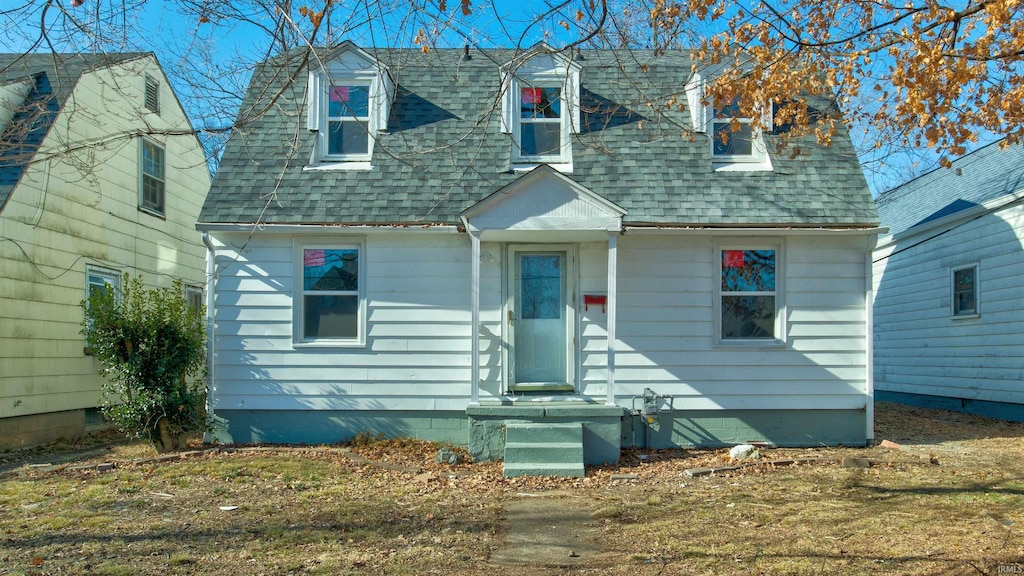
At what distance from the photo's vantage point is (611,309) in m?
10.4

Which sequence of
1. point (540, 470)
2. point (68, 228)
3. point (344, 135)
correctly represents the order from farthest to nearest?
1. point (68, 228)
2. point (344, 135)
3. point (540, 470)

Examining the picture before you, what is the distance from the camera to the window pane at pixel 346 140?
1192 centimetres

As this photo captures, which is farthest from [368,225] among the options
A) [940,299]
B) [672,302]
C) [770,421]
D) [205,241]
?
[940,299]

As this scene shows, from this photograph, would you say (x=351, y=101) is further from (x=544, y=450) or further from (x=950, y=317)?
(x=950, y=317)

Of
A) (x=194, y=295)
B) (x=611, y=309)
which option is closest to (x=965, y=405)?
(x=611, y=309)

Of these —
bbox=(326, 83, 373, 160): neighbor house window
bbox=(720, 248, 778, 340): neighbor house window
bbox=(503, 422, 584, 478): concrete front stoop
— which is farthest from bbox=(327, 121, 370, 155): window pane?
bbox=(720, 248, 778, 340): neighbor house window

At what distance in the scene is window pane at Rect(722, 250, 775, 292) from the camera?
11.3m

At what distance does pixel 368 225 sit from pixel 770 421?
235 inches

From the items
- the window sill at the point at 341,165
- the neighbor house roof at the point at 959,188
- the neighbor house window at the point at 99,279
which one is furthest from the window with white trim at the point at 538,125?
the neighbor house window at the point at 99,279

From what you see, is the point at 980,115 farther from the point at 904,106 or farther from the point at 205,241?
the point at 205,241

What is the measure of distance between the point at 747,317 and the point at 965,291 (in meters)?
6.72

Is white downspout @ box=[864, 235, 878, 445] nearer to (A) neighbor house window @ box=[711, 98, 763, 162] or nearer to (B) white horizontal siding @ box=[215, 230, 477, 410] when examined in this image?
(A) neighbor house window @ box=[711, 98, 763, 162]

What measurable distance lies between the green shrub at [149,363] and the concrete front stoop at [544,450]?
4.25 meters

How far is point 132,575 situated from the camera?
5445 mm
